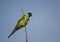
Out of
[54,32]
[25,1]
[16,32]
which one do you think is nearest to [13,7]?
[25,1]

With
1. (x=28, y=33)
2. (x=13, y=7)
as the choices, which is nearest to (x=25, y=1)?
(x=13, y=7)

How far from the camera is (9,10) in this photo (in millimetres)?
1975

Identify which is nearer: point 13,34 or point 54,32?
point 13,34

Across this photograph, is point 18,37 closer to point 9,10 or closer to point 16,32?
point 16,32

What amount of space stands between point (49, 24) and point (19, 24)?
0.47 metres

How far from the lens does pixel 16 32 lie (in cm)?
194

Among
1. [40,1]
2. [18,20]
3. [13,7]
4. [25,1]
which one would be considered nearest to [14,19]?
Result: [18,20]

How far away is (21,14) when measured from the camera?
77.8 inches

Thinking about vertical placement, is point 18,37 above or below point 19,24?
below

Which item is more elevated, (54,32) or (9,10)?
(9,10)

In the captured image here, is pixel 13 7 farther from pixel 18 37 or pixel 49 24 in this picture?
pixel 49 24

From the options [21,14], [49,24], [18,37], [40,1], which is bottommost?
[18,37]

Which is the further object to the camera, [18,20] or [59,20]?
[59,20]

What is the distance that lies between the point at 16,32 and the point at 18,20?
7.1 inches
